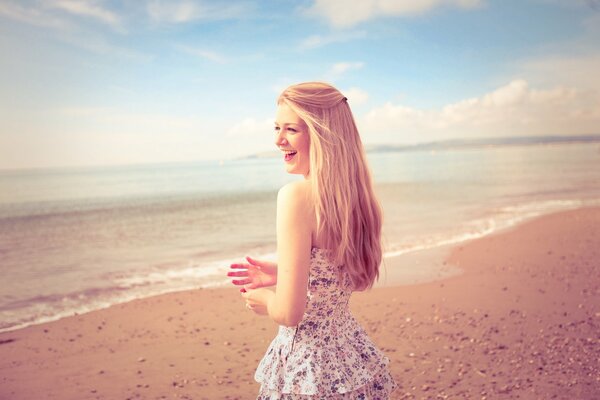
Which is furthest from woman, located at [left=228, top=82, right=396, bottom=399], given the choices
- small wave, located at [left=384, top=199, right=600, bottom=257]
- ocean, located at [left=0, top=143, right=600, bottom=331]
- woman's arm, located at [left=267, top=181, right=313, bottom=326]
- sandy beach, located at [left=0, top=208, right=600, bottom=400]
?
small wave, located at [left=384, top=199, right=600, bottom=257]

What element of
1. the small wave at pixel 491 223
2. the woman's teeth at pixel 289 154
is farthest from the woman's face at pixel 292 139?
the small wave at pixel 491 223

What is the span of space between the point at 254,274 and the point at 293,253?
35cm

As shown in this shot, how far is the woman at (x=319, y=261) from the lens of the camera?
1866mm

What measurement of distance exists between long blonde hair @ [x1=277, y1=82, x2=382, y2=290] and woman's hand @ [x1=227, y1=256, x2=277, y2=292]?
12.4 inches

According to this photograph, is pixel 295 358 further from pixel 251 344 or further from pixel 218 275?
pixel 218 275

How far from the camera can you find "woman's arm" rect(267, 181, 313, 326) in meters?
1.83

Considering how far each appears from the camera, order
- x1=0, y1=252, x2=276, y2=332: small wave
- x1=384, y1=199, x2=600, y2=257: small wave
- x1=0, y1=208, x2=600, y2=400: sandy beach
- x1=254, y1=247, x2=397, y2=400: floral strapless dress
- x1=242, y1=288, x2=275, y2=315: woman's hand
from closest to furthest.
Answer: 1. x1=242, y1=288, x2=275, y2=315: woman's hand
2. x1=254, y1=247, x2=397, y2=400: floral strapless dress
3. x1=0, y1=208, x2=600, y2=400: sandy beach
4. x1=0, y1=252, x2=276, y2=332: small wave
5. x1=384, y1=199, x2=600, y2=257: small wave

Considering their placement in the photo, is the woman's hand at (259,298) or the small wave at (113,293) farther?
the small wave at (113,293)

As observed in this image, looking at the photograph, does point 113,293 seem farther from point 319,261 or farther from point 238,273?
point 319,261

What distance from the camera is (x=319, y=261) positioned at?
2072mm

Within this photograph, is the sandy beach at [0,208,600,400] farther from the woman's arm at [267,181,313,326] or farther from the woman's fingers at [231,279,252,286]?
the woman's arm at [267,181,313,326]

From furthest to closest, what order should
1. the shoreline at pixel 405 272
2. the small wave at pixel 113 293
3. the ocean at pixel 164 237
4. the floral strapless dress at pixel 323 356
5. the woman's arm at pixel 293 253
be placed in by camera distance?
the ocean at pixel 164 237
the shoreline at pixel 405 272
the small wave at pixel 113 293
the floral strapless dress at pixel 323 356
the woman's arm at pixel 293 253

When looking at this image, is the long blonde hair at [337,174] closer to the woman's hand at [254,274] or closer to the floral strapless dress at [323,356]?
the floral strapless dress at [323,356]

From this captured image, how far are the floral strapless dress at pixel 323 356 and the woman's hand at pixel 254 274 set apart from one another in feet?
0.64
